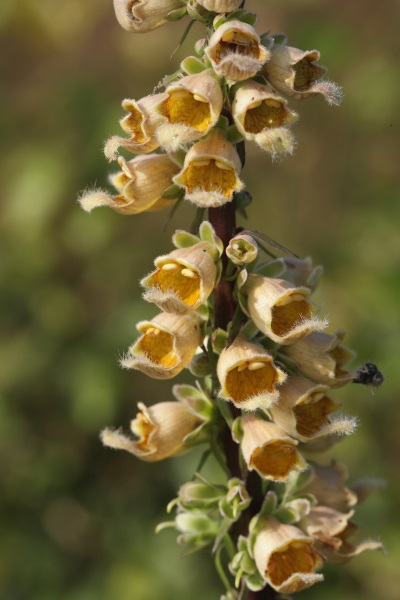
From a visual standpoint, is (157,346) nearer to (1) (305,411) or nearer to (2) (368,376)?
(1) (305,411)

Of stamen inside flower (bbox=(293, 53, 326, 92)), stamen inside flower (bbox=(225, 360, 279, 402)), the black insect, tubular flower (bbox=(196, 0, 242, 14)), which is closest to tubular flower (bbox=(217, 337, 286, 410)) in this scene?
stamen inside flower (bbox=(225, 360, 279, 402))

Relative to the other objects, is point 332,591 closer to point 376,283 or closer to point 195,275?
point 376,283

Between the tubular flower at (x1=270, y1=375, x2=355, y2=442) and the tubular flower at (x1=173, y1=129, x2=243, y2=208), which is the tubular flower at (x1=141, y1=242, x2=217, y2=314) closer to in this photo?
the tubular flower at (x1=173, y1=129, x2=243, y2=208)

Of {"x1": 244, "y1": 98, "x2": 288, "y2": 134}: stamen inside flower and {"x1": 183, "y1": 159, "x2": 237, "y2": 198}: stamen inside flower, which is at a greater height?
{"x1": 244, "y1": 98, "x2": 288, "y2": 134}: stamen inside flower

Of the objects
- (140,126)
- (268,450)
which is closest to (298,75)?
(140,126)

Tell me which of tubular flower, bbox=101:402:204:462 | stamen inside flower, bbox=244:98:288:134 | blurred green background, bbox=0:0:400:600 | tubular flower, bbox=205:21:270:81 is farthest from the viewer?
blurred green background, bbox=0:0:400:600

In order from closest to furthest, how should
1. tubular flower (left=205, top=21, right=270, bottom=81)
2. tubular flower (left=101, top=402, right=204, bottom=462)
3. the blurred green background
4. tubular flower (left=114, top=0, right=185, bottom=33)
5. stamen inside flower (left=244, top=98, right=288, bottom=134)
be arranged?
tubular flower (left=205, top=21, right=270, bottom=81) → stamen inside flower (left=244, top=98, right=288, bottom=134) → tubular flower (left=114, top=0, right=185, bottom=33) → tubular flower (left=101, top=402, right=204, bottom=462) → the blurred green background

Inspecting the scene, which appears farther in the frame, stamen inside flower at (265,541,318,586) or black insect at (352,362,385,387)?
black insect at (352,362,385,387)
